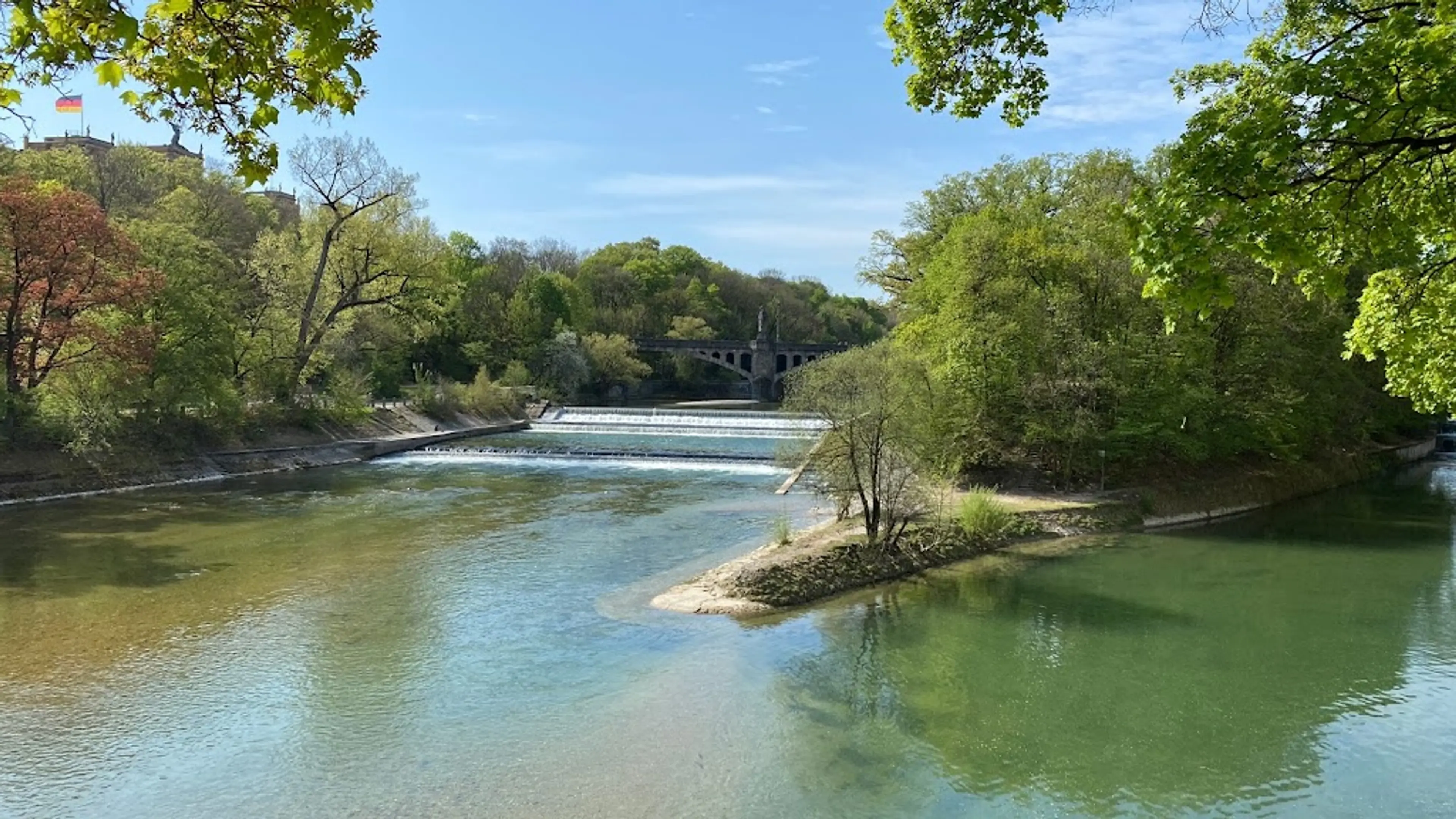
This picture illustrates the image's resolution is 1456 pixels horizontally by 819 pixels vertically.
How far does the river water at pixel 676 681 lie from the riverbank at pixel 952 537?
692mm

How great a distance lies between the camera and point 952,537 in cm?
1919

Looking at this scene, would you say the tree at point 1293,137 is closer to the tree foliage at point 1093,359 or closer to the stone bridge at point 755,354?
the tree foliage at point 1093,359

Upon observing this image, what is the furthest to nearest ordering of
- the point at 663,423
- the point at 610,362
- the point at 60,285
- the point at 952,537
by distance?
the point at 610,362 → the point at 663,423 → the point at 60,285 → the point at 952,537

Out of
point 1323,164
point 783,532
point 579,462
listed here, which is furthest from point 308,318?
point 1323,164

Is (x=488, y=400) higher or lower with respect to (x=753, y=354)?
lower

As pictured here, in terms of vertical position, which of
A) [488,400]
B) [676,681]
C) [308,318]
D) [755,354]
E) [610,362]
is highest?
[755,354]

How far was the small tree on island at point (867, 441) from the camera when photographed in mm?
17094

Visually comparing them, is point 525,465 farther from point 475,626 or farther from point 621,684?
point 621,684

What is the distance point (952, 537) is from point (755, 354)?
2220 inches

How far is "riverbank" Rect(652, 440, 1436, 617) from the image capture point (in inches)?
606

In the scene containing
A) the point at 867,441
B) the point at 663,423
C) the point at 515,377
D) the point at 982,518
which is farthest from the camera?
the point at 515,377

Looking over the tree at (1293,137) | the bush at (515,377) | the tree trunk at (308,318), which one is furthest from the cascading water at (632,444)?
the tree at (1293,137)

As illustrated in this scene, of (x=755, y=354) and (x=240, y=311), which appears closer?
(x=240, y=311)

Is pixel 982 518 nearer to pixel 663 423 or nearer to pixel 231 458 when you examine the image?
pixel 231 458
